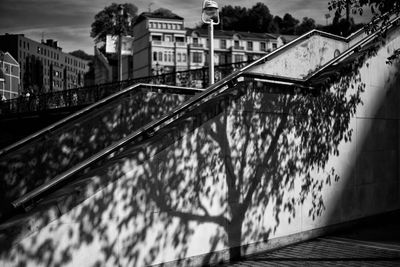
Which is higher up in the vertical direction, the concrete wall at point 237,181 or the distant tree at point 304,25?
the distant tree at point 304,25

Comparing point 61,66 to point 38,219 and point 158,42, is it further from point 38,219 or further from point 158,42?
point 38,219

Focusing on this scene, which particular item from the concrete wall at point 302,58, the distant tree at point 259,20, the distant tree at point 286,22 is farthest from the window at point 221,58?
the concrete wall at point 302,58

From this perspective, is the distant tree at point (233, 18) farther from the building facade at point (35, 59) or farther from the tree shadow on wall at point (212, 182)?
the tree shadow on wall at point (212, 182)

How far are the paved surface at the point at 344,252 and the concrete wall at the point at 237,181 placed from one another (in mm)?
360

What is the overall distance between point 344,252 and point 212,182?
9.03ft

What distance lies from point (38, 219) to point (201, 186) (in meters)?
2.97

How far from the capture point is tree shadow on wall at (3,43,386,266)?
21.4 ft

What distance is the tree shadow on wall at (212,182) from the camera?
6.52 meters

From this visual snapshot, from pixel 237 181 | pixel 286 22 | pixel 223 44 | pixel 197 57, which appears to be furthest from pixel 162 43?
pixel 237 181

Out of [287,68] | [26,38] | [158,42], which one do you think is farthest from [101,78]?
[287,68]

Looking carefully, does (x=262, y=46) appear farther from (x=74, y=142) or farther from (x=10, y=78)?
(x=74, y=142)

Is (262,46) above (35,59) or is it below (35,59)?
below

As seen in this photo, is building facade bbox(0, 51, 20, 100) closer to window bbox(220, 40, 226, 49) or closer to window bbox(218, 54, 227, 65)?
window bbox(218, 54, 227, 65)

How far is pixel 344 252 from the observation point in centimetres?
866
